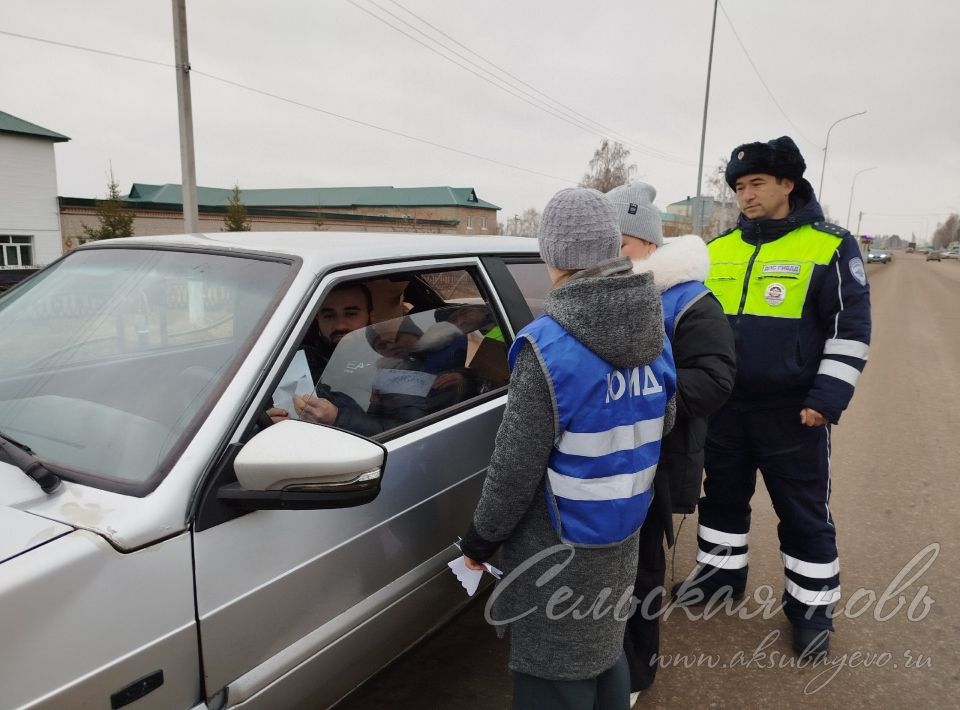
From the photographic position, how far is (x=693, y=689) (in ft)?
8.43

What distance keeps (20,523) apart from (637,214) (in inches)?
78.0

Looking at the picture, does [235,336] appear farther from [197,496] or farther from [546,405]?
[546,405]

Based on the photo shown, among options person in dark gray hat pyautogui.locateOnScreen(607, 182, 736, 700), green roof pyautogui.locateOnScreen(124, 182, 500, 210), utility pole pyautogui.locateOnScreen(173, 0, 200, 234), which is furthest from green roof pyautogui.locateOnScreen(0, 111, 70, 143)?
person in dark gray hat pyautogui.locateOnScreen(607, 182, 736, 700)

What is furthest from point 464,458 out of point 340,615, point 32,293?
point 32,293

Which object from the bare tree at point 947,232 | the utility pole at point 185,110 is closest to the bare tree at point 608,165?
the utility pole at point 185,110

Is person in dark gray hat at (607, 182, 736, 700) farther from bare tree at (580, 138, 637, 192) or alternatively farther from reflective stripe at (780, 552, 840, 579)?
bare tree at (580, 138, 637, 192)

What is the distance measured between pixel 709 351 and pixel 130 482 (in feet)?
5.70

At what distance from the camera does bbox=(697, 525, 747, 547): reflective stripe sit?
3077mm

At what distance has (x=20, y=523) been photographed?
49.6 inches

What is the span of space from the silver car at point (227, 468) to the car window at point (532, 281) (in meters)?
0.28

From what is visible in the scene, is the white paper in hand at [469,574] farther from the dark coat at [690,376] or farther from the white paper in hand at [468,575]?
the dark coat at [690,376]

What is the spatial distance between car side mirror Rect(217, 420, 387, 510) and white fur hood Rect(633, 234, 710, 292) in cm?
124

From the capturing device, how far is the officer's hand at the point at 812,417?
262 centimetres

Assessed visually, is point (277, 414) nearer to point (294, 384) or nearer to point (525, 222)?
point (294, 384)
